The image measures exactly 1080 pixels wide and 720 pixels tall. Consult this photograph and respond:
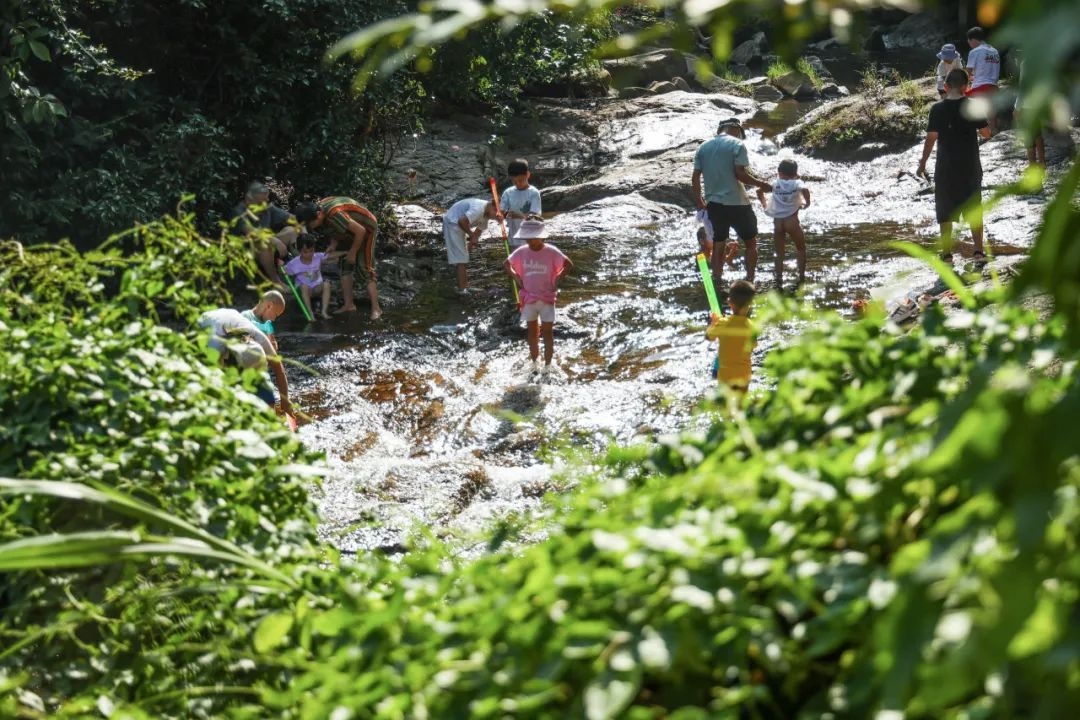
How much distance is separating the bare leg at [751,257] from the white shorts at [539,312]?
9.29 ft

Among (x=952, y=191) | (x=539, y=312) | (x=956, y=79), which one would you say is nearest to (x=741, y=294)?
(x=539, y=312)

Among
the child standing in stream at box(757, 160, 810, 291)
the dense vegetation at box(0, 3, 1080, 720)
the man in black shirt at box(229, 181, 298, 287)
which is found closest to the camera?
the dense vegetation at box(0, 3, 1080, 720)

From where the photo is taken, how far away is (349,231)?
40.2 ft

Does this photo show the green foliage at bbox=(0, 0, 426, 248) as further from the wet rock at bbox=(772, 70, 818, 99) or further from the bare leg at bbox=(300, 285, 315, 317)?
the wet rock at bbox=(772, 70, 818, 99)

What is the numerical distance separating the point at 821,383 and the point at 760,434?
0.15 meters

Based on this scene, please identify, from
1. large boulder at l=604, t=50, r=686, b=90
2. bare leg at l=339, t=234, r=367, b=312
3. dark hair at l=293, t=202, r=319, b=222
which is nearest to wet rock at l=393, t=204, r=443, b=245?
dark hair at l=293, t=202, r=319, b=222

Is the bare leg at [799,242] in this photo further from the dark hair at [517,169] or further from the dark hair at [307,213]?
the dark hair at [307,213]

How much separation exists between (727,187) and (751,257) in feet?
2.53

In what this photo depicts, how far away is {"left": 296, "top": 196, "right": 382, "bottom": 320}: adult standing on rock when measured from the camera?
39.8 feet

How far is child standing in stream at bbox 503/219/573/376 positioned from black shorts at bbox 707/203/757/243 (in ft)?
7.97

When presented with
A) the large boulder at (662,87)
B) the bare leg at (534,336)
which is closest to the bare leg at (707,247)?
the bare leg at (534,336)

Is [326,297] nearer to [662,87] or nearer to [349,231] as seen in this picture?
[349,231]

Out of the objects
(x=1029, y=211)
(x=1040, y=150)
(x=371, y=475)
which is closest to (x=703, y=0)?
(x=371, y=475)

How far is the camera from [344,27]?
12906 millimetres
